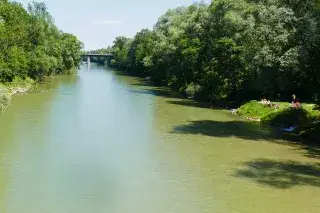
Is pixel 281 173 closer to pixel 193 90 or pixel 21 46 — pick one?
pixel 193 90

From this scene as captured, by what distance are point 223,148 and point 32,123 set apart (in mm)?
17654

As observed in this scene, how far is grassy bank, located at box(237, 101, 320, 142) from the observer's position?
34.0m

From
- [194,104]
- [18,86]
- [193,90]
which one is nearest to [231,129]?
[194,104]

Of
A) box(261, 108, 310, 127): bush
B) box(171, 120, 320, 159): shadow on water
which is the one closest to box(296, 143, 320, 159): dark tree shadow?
box(171, 120, 320, 159): shadow on water

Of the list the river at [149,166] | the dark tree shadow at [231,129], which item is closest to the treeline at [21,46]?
the river at [149,166]

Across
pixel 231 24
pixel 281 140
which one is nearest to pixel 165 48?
pixel 231 24

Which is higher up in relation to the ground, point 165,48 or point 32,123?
point 165,48

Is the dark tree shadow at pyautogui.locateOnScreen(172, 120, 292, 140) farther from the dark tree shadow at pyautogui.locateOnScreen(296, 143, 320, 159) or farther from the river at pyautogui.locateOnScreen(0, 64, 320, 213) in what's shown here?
the dark tree shadow at pyautogui.locateOnScreen(296, 143, 320, 159)

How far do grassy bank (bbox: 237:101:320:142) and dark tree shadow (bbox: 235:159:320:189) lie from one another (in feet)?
26.1

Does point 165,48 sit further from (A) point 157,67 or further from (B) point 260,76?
(B) point 260,76

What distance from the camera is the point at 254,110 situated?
44094 millimetres

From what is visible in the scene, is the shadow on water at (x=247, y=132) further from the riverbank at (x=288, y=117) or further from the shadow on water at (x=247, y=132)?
the riverbank at (x=288, y=117)

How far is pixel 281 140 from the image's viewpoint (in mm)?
32656

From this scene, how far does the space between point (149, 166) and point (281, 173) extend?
25.3 feet
